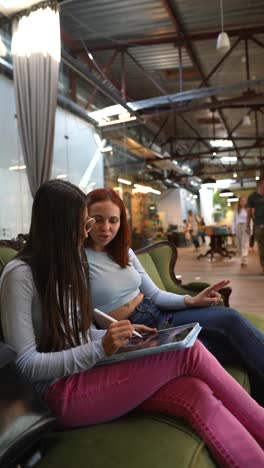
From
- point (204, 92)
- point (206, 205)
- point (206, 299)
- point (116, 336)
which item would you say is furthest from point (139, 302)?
point (206, 205)

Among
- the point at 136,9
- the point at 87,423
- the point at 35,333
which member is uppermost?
the point at 136,9

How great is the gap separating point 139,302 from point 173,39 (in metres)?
5.35

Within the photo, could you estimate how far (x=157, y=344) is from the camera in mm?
1339

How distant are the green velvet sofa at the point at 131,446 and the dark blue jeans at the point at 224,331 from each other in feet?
1.97

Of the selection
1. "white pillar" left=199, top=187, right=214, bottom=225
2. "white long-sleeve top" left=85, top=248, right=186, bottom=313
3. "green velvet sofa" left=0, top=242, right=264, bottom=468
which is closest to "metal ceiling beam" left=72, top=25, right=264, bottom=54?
"white long-sleeve top" left=85, top=248, right=186, bottom=313

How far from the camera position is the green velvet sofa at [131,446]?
1.07m

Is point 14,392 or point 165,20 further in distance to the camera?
point 165,20

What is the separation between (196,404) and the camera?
125 cm

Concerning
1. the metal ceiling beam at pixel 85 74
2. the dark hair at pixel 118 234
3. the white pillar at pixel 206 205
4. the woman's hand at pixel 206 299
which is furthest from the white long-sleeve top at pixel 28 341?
the white pillar at pixel 206 205

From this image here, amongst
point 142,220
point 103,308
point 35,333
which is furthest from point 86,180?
point 35,333

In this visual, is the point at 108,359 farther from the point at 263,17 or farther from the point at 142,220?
the point at 142,220

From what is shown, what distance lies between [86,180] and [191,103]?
263cm

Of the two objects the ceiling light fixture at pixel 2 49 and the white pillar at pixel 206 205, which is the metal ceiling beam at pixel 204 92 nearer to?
the ceiling light fixture at pixel 2 49

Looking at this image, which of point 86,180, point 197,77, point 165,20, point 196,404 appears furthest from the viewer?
point 197,77
